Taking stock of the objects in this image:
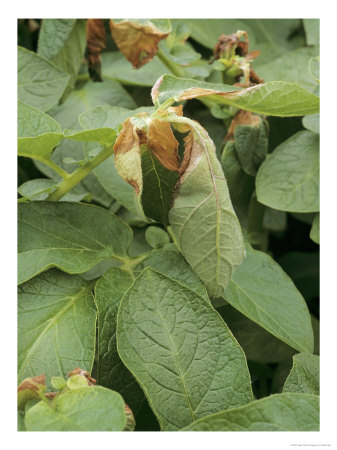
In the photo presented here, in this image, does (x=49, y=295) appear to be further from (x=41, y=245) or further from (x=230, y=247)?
(x=230, y=247)

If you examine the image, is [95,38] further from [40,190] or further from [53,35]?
[40,190]

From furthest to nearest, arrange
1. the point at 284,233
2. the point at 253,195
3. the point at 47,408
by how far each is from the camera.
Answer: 1. the point at 284,233
2. the point at 253,195
3. the point at 47,408

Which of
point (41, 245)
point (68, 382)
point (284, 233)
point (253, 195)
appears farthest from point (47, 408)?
point (284, 233)

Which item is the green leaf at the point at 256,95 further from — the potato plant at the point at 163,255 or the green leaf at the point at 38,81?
the green leaf at the point at 38,81

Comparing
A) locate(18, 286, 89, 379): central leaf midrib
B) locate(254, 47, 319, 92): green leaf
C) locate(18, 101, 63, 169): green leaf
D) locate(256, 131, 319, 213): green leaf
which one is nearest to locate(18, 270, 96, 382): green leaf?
locate(18, 286, 89, 379): central leaf midrib
